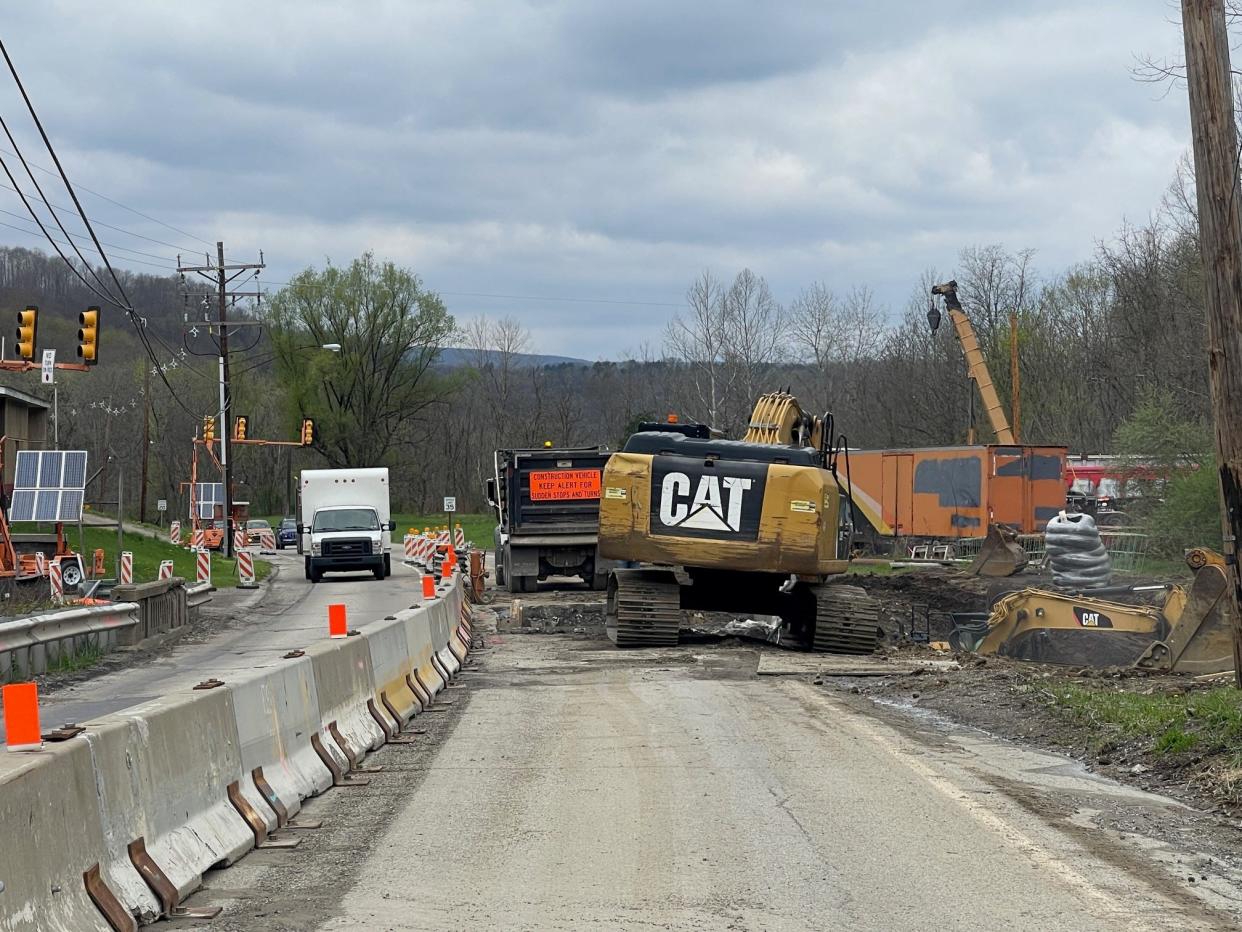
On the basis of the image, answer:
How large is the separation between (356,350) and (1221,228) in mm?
75112

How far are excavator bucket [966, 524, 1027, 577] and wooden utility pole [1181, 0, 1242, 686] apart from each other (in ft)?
81.7

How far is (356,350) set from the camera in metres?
83.9

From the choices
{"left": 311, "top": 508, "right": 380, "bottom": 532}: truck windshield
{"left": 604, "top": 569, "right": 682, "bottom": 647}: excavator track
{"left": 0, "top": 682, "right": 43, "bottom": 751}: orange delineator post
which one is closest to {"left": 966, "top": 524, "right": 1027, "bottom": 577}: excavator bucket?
{"left": 311, "top": 508, "right": 380, "bottom": 532}: truck windshield

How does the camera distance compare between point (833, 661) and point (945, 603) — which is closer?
point (833, 661)

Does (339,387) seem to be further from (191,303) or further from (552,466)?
(552,466)

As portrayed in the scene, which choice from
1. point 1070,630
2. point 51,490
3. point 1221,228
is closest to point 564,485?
point 51,490

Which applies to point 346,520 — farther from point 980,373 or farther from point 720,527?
point 720,527

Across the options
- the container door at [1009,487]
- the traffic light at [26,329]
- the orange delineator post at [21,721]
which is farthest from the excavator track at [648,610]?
the container door at [1009,487]

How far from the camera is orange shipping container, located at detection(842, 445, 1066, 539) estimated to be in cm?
4366

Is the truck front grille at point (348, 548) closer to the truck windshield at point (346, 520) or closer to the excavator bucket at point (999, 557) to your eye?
the truck windshield at point (346, 520)

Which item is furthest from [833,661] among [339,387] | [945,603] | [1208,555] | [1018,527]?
[339,387]

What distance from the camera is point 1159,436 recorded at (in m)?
37.5

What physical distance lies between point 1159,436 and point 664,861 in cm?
3324

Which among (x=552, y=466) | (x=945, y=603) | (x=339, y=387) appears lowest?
(x=945, y=603)
